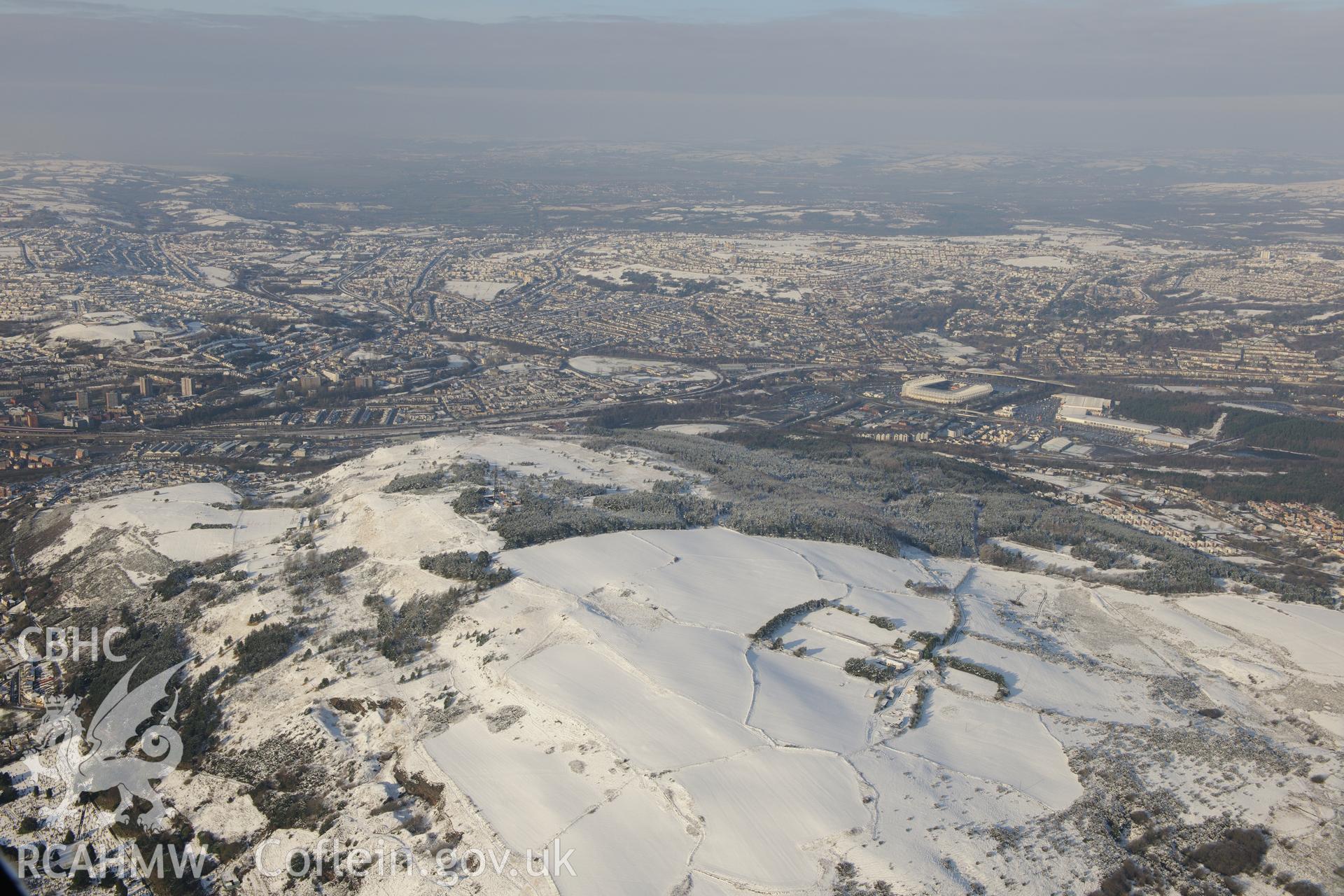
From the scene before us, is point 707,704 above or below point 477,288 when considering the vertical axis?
below

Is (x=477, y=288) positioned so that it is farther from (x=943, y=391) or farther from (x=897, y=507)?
(x=897, y=507)

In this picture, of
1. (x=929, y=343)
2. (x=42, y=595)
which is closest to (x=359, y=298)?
(x=929, y=343)

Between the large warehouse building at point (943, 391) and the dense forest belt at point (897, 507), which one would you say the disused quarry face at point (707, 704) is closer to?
the dense forest belt at point (897, 507)

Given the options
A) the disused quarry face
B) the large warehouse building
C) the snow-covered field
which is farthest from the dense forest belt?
the snow-covered field

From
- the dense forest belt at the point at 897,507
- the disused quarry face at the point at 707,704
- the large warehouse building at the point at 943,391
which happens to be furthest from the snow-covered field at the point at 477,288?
the disused quarry face at the point at 707,704

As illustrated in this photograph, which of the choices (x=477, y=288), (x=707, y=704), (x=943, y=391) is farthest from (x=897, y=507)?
(x=477, y=288)

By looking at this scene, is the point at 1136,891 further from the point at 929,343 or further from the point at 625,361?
the point at 929,343
